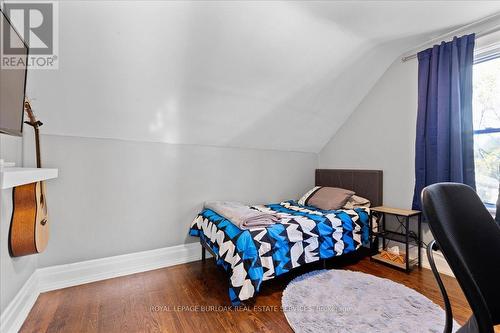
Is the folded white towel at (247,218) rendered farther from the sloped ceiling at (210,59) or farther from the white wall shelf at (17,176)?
the white wall shelf at (17,176)

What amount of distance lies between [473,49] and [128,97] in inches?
124

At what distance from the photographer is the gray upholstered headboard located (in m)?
2.95

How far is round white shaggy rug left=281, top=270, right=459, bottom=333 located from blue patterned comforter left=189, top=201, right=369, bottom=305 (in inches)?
8.7

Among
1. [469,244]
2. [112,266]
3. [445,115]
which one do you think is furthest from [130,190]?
[445,115]

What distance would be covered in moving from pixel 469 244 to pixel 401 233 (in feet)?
7.00

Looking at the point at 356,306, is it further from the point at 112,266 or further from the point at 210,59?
the point at 210,59

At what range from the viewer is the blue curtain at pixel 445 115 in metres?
2.18

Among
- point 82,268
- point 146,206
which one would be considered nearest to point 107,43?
point 146,206

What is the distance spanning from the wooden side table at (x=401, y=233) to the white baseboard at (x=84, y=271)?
2042 mm

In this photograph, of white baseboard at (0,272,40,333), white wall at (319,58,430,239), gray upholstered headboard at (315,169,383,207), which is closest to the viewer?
white baseboard at (0,272,40,333)

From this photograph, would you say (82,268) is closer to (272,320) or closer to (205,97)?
(272,320)

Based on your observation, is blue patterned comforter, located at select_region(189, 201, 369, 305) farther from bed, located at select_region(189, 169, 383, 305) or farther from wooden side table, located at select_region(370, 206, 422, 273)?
wooden side table, located at select_region(370, 206, 422, 273)

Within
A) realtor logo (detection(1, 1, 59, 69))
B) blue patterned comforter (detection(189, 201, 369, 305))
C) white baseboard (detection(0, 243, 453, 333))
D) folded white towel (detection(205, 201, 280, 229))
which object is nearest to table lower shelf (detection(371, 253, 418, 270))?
white baseboard (detection(0, 243, 453, 333))

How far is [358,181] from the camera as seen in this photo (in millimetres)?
3174
